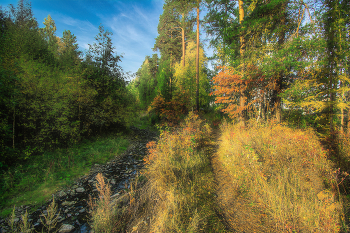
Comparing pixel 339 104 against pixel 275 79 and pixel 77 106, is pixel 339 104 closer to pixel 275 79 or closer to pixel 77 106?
pixel 275 79

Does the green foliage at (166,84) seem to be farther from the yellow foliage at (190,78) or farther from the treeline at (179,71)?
the yellow foliage at (190,78)

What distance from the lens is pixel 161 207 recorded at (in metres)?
3.14

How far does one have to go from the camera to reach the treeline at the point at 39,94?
19.3ft

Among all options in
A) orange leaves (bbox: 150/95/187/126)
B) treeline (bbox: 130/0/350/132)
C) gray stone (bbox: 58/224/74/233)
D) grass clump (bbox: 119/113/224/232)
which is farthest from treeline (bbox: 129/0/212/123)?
gray stone (bbox: 58/224/74/233)

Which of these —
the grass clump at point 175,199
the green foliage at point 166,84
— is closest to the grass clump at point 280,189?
the grass clump at point 175,199

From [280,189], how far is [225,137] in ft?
16.3

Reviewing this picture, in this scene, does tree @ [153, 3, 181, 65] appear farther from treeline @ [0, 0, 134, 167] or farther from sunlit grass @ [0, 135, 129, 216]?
sunlit grass @ [0, 135, 129, 216]

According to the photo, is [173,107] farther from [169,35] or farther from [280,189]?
[280,189]

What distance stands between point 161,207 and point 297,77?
988 centimetres

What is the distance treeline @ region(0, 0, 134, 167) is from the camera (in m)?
5.89

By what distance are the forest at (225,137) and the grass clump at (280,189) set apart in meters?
0.03

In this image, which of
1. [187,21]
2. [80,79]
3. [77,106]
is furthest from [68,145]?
[187,21]

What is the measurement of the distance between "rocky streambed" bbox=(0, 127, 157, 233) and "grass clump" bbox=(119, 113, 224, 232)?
0.85 meters

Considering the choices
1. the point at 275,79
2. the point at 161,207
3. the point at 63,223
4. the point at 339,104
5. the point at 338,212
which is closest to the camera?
the point at 338,212
